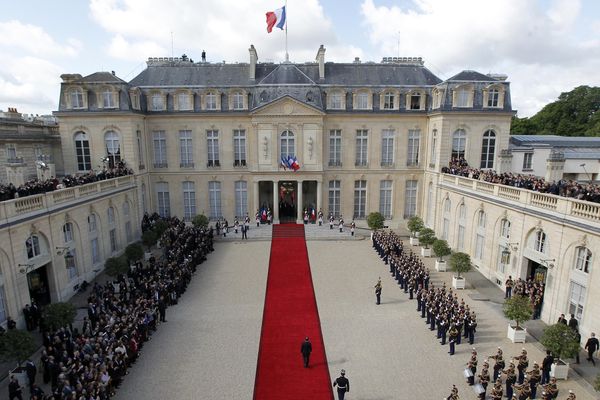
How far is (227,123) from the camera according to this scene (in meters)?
35.3

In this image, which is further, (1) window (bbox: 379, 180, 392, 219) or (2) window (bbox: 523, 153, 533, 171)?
(1) window (bbox: 379, 180, 392, 219)

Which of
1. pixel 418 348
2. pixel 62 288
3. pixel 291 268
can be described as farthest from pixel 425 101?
pixel 62 288

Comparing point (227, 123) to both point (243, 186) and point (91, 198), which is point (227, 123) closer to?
point (243, 186)

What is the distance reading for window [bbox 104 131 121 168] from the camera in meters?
31.9

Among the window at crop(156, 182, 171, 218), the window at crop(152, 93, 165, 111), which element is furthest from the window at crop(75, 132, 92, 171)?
the window at crop(152, 93, 165, 111)

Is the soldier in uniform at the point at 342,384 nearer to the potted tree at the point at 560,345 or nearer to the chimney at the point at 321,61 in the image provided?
the potted tree at the point at 560,345

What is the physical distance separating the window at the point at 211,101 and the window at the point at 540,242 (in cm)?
2701

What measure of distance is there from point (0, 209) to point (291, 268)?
15.9 meters

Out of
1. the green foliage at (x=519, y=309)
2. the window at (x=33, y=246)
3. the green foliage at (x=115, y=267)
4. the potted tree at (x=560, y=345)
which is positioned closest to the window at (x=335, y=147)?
the green foliage at (x=115, y=267)

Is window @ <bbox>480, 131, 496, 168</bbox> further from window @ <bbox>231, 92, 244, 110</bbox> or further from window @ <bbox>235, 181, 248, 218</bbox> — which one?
window @ <bbox>231, 92, 244, 110</bbox>

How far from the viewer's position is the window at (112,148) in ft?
105

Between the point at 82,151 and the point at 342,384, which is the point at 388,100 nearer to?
the point at 82,151

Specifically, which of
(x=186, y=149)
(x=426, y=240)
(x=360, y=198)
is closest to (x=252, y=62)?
(x=186, y=149)

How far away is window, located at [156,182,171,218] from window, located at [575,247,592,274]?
3124cm
